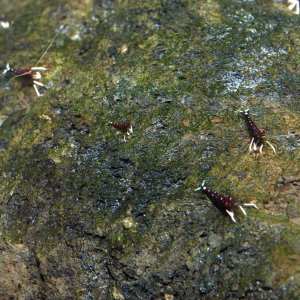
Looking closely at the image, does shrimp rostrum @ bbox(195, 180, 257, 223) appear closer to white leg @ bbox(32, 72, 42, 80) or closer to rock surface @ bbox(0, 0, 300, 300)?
rock surface @ bbox(0, 0, 300, 300)

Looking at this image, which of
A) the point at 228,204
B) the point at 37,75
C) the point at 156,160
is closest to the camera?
the point at 228,204

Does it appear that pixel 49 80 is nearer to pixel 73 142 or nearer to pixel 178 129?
pixel 73 142

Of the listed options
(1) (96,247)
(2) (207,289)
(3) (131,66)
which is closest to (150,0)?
(3) (131,66)

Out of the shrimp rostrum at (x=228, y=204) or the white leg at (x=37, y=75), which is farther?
the white leg at (x=37, y=75)

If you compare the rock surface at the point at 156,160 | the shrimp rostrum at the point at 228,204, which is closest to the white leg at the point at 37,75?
the rock surface at the point at 156,160

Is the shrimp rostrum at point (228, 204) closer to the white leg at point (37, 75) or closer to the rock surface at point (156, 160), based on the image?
the rock surface at point (156, 160)

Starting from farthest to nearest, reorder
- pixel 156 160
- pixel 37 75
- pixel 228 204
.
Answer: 1. pixel 37 75
2. pixel 156 160
3. pixel 228 204

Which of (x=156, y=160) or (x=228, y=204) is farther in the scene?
(x=156, y=160)

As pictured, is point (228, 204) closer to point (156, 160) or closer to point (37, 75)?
point (156, 160)

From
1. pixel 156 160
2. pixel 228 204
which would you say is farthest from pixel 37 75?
pixel 228 204
